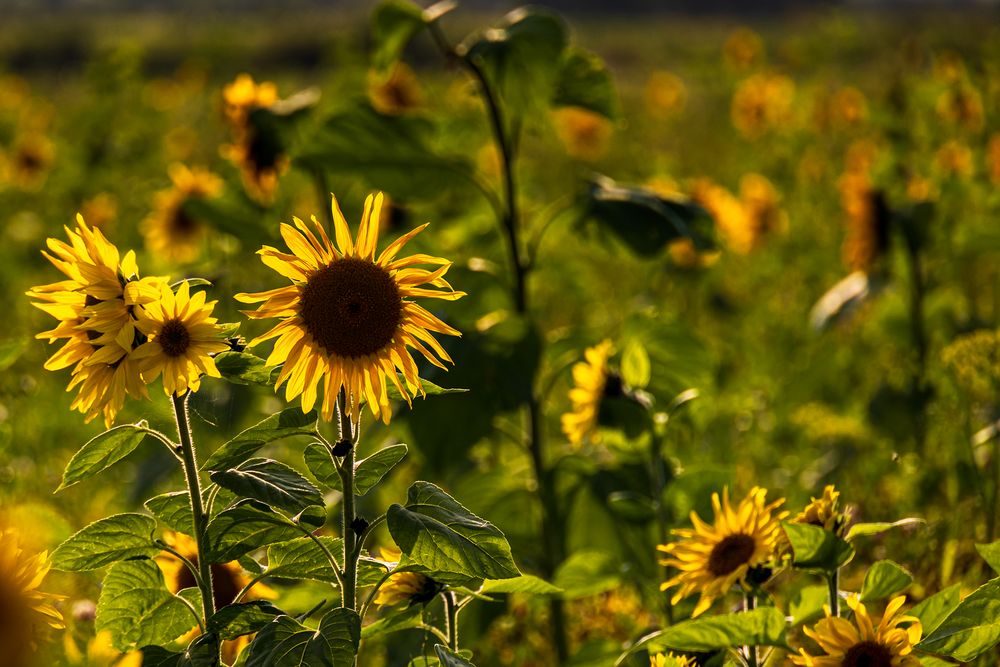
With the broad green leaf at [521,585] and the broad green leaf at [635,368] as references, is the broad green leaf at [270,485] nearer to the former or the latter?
the broad green leaf at [521,585]

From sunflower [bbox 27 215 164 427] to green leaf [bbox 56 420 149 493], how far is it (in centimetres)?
5

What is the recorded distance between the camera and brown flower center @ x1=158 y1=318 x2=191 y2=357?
1.43 m

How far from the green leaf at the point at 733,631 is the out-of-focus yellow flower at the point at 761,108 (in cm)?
586

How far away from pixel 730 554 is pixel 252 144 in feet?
6.04

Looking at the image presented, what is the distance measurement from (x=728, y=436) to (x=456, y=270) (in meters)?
1.53

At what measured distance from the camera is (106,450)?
1.49 m

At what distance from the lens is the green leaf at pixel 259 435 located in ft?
4.63

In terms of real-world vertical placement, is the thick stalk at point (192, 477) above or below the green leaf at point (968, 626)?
above

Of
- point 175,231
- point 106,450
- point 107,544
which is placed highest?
point 106,450

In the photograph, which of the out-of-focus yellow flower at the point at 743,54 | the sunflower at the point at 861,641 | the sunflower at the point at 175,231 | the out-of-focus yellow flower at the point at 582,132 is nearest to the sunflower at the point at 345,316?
the sunflower at the point at 861,641

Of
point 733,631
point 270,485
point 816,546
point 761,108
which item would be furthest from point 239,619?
point 761,108

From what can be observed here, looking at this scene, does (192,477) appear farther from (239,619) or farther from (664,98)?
(664,98)

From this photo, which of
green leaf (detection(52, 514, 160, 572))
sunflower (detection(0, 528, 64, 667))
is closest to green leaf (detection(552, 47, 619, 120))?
green leaf (detection(52, 514, 160, 572))

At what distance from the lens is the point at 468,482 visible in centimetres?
253
